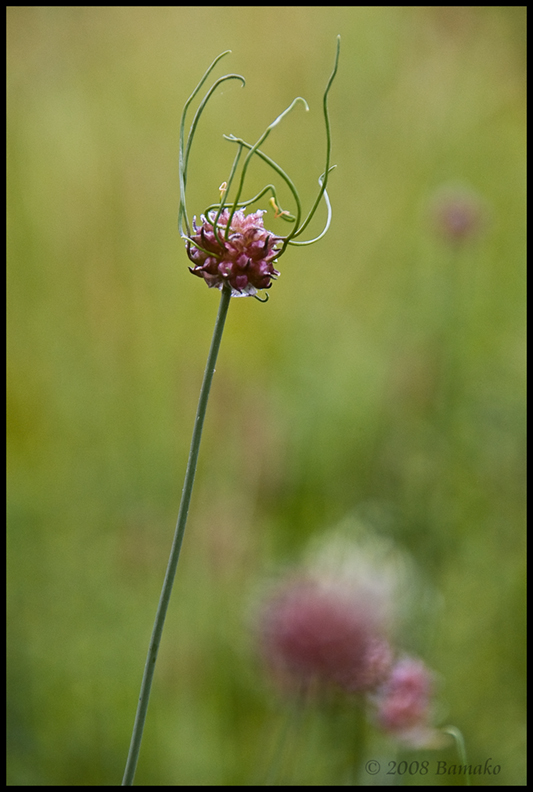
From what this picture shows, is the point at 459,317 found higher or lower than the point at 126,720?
higher

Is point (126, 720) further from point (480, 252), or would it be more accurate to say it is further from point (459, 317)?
point (480, 252)

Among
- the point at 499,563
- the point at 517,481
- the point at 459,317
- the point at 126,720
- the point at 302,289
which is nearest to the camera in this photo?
the point at 126,720

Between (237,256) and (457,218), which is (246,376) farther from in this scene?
(237,256)

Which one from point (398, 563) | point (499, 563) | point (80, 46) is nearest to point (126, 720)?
point (398, 563)

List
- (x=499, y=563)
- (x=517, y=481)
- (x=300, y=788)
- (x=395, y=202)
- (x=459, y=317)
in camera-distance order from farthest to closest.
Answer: (x=395, y=202) < (x=459, y=317) < (x=517, y=481) < (x=499, y=563) < (x=300, y=788)

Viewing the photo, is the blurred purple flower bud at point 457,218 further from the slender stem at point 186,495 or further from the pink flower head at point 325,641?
the slender stem at point 186,495

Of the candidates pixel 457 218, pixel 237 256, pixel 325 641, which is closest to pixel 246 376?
pixel 457 218
